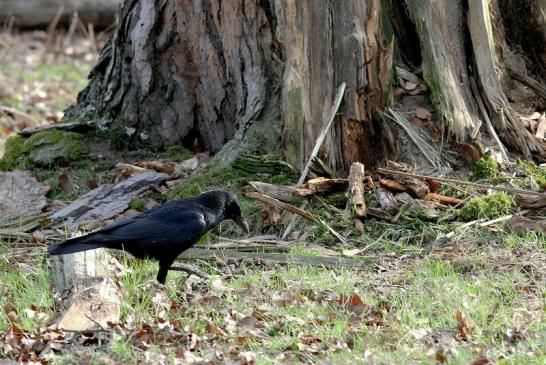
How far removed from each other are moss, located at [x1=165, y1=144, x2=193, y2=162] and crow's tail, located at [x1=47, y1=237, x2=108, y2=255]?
2.98 metres

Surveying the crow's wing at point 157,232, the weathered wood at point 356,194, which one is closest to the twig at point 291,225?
the weathered wood at point 356,194

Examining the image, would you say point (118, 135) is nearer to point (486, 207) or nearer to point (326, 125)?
point (326, 125)

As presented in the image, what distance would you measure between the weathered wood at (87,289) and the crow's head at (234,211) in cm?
90

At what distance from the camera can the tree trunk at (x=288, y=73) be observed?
7.52 meters

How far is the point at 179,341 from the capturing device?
527cm

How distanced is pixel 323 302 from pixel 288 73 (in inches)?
91.9

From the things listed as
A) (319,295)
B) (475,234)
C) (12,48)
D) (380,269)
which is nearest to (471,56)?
(475,234)

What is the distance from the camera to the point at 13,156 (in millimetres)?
9156

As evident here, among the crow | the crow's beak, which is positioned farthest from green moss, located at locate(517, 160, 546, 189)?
the crow

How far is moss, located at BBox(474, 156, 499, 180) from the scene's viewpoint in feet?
24.9

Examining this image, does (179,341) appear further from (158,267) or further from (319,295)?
(158,267)

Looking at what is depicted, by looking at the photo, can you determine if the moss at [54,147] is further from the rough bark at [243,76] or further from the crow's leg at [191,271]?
the crow's leg at [191,271]

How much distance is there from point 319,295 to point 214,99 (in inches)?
121

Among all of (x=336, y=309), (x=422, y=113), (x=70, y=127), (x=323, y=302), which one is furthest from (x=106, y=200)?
(x=336, y=309)
